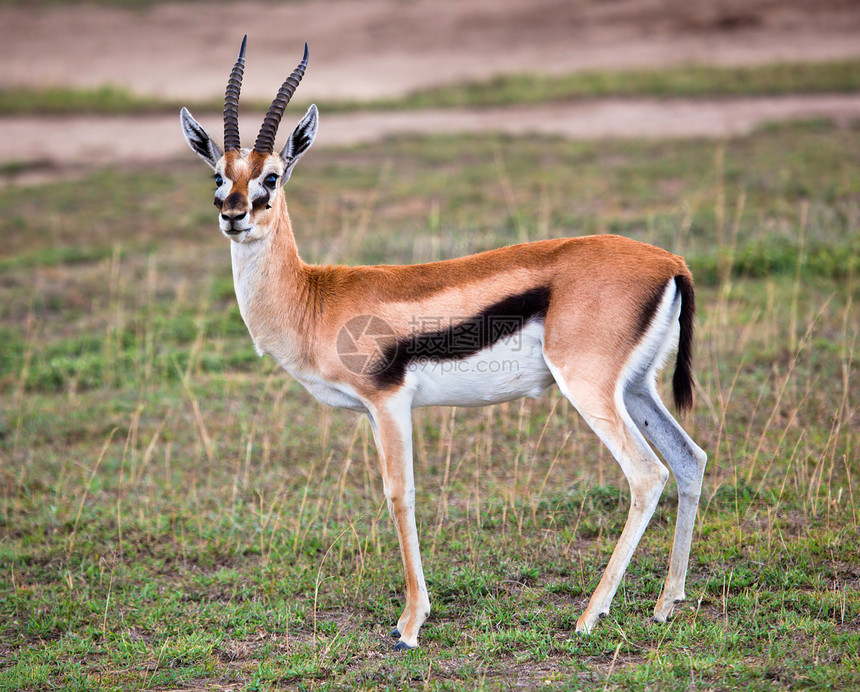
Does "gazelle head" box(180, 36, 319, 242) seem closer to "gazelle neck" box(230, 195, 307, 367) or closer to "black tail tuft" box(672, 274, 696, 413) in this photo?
"gazelle neck" box(230, 195, 307, 367)

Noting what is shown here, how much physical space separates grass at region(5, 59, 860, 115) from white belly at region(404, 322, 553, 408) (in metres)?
15.3

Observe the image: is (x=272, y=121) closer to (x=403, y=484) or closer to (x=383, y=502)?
(x=403, y=484)

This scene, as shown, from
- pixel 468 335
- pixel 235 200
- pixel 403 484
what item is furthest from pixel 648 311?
pixel 235 200

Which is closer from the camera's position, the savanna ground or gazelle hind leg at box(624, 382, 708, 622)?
the savanna ground

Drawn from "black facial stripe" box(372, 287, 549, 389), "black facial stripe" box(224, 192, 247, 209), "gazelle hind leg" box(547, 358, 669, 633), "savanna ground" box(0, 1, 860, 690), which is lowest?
"savanna ground" box(0, 1, 860, 690)

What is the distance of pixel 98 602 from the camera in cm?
500

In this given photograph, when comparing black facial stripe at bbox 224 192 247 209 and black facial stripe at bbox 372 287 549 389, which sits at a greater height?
black facial stripe at bbox 224 192 247 209

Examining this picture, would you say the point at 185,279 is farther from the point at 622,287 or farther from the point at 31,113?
the point at 31,113

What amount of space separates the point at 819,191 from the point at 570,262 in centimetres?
847

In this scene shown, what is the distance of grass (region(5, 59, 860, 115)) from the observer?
60.4 feet

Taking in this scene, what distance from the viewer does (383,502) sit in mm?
5879

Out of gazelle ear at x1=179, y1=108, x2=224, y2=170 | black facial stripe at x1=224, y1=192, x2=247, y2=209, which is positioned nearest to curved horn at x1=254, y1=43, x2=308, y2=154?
gazelle ear at x1=179, y1=108, x2=224, y2=170

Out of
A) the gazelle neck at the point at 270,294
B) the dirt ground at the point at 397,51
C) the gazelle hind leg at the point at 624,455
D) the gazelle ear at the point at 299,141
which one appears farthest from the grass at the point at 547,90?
the gazelle hind leg at the point at 624,455

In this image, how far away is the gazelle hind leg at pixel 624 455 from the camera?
4258 millimetres
